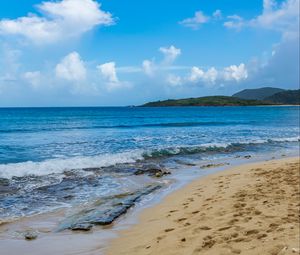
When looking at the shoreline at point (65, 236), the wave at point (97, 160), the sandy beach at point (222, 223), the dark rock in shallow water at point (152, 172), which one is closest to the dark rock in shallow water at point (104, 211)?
the shoreline at point (65, 236)

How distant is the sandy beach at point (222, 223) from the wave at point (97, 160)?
732cm

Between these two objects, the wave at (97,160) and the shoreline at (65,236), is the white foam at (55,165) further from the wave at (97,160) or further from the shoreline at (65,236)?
the shoreline at (65,236)

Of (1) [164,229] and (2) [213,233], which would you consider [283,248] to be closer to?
(2) [213,233]

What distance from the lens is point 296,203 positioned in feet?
29.1

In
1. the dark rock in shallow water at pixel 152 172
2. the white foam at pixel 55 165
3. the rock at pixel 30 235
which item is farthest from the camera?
the white foam at pixel 55 165

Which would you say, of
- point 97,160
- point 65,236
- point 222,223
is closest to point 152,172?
point 97,160

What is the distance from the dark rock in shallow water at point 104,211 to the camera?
28.8ft

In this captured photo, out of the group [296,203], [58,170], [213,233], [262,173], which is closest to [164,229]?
[213,233]

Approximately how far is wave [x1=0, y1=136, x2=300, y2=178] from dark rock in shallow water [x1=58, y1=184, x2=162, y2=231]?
6.00 m

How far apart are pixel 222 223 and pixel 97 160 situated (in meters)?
12.9

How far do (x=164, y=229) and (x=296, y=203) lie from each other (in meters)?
3.35

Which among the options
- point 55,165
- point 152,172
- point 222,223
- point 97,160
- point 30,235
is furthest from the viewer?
point 97,160

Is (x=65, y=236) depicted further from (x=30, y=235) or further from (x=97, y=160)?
(x=97, y=160)

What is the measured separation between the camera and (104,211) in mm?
9672
